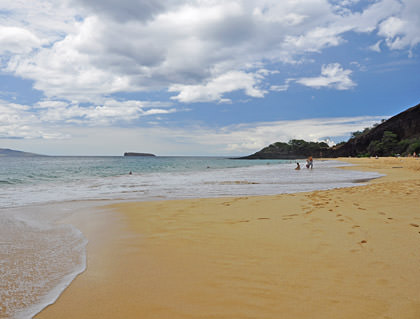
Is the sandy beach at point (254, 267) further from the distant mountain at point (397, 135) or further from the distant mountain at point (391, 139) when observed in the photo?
the distant mountain at point (397, 135)

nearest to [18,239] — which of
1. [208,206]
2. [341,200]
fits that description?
[208,206]

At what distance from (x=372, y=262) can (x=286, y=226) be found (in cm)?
205

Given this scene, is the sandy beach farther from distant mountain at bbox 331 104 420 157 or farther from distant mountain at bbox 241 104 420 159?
distant mountain at bbox 331 104 420 157

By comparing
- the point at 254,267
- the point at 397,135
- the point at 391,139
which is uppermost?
the point at 397,135

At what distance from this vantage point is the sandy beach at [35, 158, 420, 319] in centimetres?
256

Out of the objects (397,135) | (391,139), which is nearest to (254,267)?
(391,139)

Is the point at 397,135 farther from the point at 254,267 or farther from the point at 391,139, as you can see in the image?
the point at 254,267

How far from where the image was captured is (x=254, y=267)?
351cm

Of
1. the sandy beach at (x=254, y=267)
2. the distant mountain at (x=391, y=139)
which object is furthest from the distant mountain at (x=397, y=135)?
the sandy beach at (x=254, y=267)

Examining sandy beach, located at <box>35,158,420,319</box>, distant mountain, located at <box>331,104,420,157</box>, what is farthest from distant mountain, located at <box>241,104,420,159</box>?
sandy beach, located at <box>35,158,420,319</box>

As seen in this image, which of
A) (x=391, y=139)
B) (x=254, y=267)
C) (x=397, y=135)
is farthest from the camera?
(x=397, y=135)

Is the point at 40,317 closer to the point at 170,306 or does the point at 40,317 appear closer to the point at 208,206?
the point at 170,306

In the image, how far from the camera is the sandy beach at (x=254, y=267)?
2557 mm

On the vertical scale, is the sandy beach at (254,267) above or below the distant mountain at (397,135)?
below
